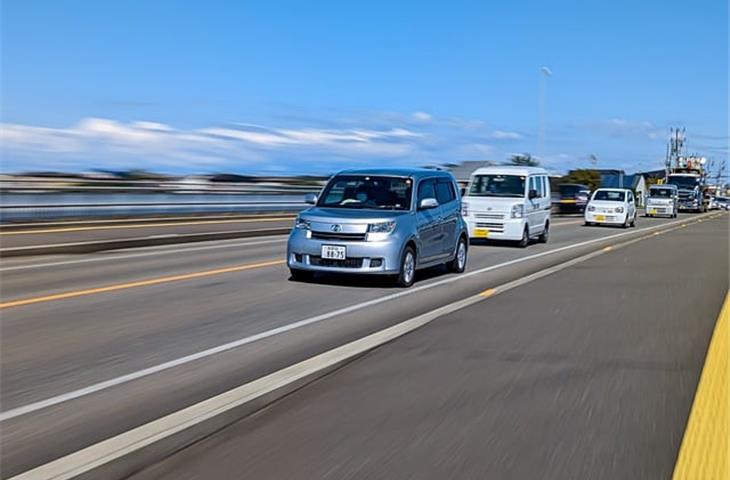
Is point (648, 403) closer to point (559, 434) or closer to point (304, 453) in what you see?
point (559, 434)

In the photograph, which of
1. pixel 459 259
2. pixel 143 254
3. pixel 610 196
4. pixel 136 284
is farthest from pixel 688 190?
pixel 136 284

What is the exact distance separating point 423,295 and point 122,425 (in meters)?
7.28

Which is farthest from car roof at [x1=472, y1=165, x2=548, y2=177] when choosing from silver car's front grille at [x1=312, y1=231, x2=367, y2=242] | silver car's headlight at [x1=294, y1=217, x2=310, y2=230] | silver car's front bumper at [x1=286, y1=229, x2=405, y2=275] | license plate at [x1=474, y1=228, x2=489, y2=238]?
silver car's front grille at [x1=312, y1=231, x2=367, y2=242]

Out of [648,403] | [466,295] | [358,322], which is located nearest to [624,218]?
[466,295]

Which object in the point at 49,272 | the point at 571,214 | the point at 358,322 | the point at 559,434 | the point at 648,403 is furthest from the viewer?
the point at 571,214

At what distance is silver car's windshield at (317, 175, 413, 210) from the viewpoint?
44.3 ft

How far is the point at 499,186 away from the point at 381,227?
11810 millimetres

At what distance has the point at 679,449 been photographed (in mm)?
5051

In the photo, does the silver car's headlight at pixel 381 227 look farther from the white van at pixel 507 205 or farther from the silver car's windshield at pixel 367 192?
the white van at pixel 507 205

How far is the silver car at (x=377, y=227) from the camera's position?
1253cm

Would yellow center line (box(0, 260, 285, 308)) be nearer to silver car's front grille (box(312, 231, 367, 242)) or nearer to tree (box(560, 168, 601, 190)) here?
silver car's front grille (box(312, 231, 367, 242))

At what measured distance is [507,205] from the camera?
2294 cm

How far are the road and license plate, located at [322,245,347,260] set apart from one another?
47 centimetres

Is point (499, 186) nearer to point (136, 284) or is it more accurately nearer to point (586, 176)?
point (136, 284)
